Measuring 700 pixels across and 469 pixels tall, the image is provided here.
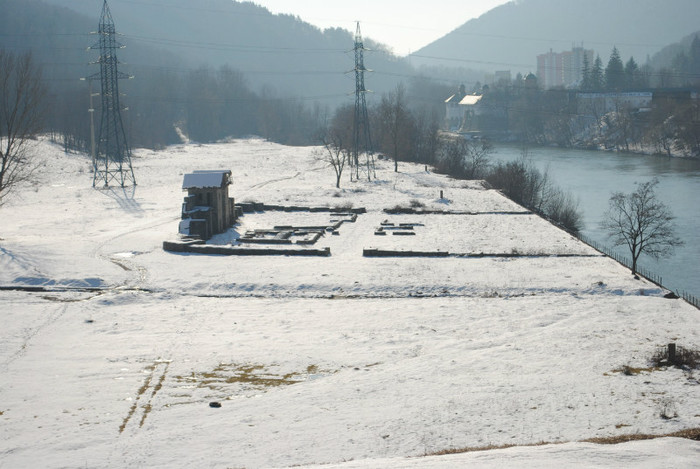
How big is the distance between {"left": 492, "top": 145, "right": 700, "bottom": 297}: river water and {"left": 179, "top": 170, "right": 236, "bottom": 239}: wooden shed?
→ 1718cm

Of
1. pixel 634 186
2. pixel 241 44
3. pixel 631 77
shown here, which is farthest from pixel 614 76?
pixel 241 44

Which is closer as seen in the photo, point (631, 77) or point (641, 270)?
point (641, 270)

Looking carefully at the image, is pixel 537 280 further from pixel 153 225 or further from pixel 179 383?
pixel 153 225

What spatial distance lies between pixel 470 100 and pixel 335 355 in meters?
124

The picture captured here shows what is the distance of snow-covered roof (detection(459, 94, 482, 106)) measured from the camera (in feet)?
424

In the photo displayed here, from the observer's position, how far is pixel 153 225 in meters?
30.4

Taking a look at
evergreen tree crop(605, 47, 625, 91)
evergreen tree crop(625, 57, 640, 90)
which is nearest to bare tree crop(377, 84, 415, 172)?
evergreen tree crop(605, 47, 625, 91)

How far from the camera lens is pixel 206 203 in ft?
95.1

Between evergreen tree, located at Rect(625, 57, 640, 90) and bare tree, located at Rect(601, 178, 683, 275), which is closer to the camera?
bare tree, located at Rect(601, 178, 683, 275)

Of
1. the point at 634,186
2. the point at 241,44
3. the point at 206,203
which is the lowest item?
the point at 634,186

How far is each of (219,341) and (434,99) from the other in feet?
483

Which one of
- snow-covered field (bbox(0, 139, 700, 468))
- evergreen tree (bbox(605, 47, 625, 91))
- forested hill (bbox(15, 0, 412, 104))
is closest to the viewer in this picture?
snow-covered field (bbox(0, 139, 700, 468))

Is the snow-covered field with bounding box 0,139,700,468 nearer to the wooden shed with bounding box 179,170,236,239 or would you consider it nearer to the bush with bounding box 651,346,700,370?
the bush with bounding box 651,346,700,370

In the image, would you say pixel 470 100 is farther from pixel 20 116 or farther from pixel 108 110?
pixel 20 116
